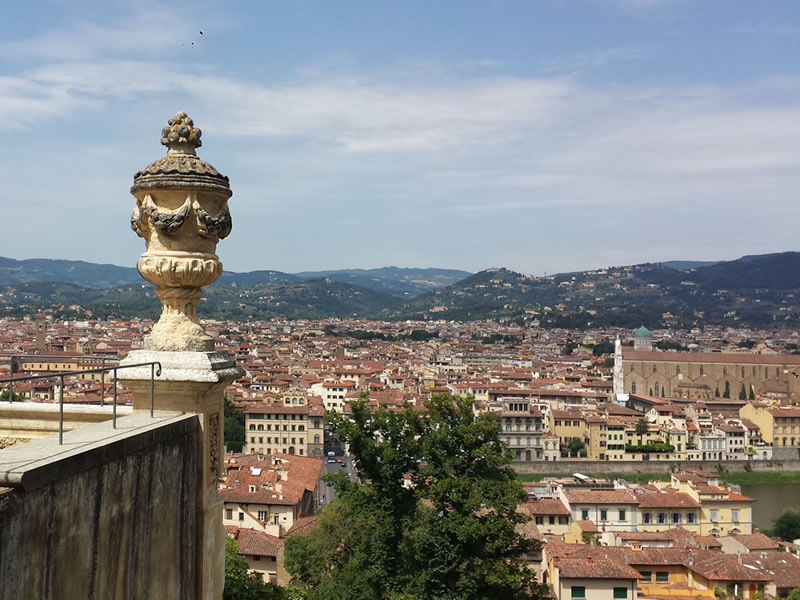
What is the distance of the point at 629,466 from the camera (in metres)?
49.0

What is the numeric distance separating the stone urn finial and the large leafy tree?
8.22 metres

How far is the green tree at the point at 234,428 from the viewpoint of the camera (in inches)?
1789

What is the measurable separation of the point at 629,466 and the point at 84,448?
50.5m

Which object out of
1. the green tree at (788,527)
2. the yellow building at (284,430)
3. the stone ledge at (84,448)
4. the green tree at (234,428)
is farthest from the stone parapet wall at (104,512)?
the yellow building at (284,430)

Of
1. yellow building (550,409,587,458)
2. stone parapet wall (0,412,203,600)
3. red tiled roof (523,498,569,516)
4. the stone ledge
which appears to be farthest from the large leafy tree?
yellow building (550,409,587,458)

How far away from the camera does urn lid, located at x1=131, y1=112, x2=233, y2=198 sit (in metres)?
3.46

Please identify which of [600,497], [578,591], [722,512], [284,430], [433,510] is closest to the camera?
[433,510]

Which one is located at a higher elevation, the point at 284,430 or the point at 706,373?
the point at 706,373

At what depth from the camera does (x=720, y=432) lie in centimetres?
5219

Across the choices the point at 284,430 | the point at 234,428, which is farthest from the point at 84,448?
the point at 284,430

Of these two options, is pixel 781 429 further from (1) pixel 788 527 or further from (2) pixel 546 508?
(2) pixel 546 508

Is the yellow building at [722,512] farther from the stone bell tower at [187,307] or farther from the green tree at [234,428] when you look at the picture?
the stone bell tower at [187,307]

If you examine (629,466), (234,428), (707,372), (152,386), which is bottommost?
(629,466)

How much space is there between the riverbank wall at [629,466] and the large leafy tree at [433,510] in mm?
36500
